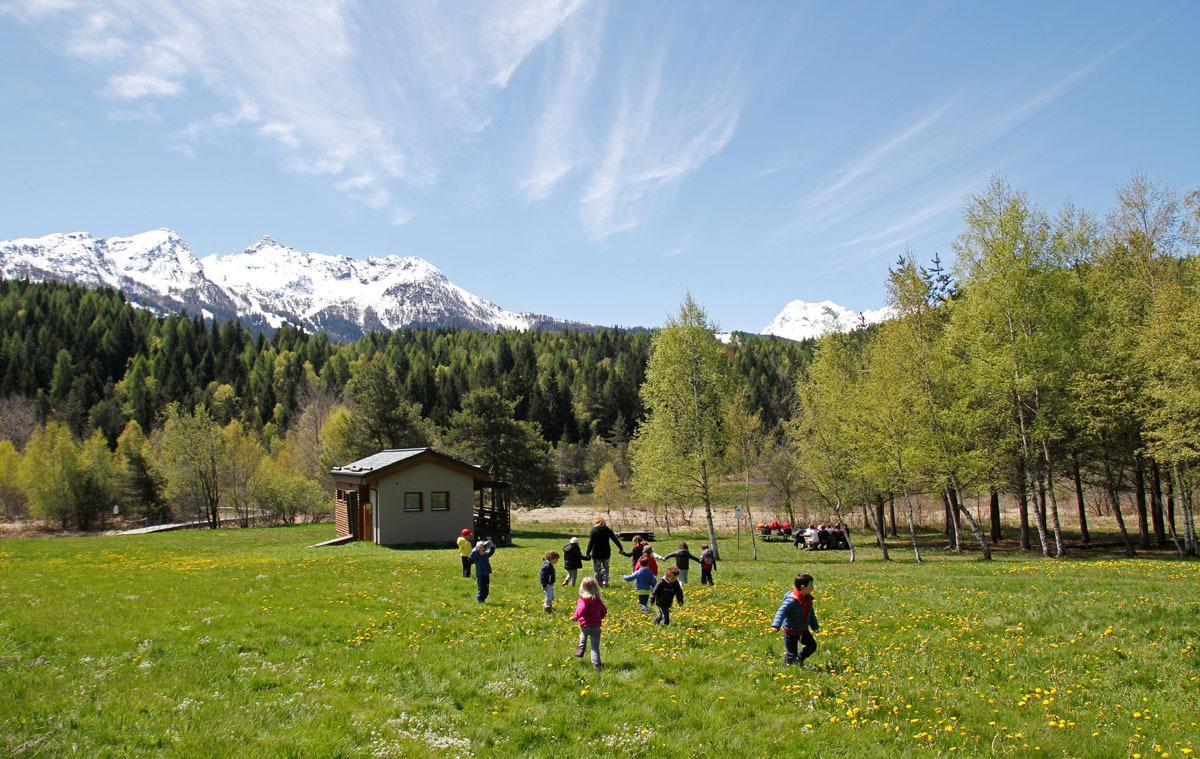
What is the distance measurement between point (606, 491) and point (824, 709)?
220ft

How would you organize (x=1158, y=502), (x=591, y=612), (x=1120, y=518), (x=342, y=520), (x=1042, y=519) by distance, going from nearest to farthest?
(x=591, y=612)
(x=1042, y=519)
(x=1120, y=518)
(x=1158, y=502)
(x=342, y=520)

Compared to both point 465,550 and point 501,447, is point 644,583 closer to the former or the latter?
point 465,550

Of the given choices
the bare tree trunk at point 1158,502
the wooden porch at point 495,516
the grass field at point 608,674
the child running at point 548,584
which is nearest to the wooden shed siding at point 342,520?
the wooden porch at point 495,516

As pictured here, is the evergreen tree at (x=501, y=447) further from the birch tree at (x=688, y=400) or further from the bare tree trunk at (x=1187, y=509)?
the bare tree trunk at (x=1187, y=509)

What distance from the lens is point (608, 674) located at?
11492mm

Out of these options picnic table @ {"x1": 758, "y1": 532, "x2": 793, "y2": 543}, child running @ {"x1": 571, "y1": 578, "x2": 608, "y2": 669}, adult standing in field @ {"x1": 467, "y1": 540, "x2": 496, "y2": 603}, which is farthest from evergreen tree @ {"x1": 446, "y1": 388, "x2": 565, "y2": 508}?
child running @ {"x1": 571, "y1": 578, "x2": 608, "y2": 669}

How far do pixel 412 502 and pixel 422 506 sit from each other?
672mm

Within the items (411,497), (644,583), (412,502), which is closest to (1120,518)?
(644,583)

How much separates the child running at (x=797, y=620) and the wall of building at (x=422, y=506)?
30369mm

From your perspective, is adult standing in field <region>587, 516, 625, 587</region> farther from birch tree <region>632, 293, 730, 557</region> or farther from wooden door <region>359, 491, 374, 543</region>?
wooden door <region>359, 491, 374, 543</region>

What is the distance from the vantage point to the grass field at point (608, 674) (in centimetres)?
863

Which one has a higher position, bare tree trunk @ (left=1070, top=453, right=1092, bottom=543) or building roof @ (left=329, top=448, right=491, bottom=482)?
building roof @ (left=329, top=448, right=491, bottom=482)

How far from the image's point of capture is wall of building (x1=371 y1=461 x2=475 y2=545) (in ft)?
129

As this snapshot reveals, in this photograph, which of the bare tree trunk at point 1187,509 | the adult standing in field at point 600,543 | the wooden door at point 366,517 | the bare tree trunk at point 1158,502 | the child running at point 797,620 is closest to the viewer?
the child running at point 797,620
